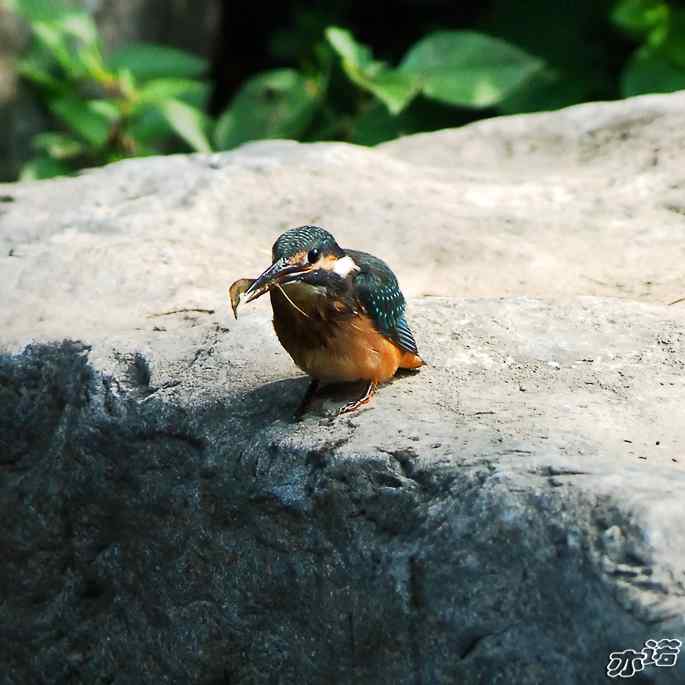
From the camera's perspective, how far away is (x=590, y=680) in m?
2.35

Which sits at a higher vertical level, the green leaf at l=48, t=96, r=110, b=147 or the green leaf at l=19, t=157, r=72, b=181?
the green leaf at l=48, t=96, r=110, b=147

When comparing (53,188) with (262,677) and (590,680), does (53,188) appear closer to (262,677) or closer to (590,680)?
(262,677)

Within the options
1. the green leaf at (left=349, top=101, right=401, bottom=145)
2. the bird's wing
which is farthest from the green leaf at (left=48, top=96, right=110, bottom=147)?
the bird's wing

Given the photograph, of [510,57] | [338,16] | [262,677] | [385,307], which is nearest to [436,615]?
[262,677]

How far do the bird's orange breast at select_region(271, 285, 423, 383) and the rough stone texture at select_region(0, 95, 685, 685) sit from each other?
125 mm

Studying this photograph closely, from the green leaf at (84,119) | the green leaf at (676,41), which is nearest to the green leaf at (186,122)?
the green leaf at (84,119)

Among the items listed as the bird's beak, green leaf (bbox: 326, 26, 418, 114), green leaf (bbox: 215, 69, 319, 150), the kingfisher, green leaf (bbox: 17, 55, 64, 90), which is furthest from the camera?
green leaf (bbox: 17, 55, 64, 90)

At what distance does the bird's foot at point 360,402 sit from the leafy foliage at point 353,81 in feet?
9.18

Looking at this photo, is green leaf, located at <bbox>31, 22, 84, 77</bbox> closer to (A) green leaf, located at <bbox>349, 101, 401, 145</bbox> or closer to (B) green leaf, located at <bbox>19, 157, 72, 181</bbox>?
(B) green leaf, located at <bbox>19, 157, 72, 181</bbox>

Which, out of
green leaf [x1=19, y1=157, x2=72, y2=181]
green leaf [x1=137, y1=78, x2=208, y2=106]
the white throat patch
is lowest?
green leaf [x1=19, y1=157, x2=72, y2=181]

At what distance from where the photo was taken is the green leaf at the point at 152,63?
22.3 feet

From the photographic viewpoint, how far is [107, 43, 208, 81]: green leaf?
6793 millimetres

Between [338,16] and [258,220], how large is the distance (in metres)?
3.82

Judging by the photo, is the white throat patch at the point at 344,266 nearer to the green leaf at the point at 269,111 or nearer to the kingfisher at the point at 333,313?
the kingfisher at the point at 333,313
